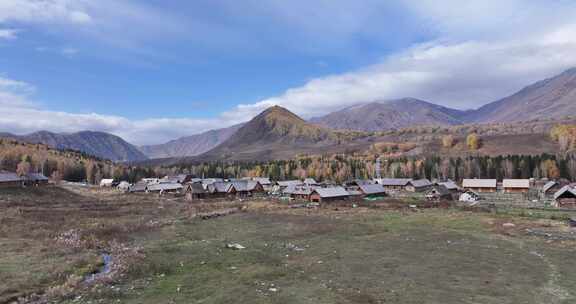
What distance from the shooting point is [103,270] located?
31.2 meters

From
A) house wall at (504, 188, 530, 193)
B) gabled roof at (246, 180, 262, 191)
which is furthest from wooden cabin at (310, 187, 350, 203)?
house wall at (504, 188, 530, 193)

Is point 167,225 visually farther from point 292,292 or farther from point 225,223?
point 292,292

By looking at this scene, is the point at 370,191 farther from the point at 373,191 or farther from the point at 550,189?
Result: the point at 550,189

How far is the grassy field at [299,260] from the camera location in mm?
23969

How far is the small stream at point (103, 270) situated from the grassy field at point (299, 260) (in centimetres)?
72

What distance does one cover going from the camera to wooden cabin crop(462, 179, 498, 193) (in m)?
133

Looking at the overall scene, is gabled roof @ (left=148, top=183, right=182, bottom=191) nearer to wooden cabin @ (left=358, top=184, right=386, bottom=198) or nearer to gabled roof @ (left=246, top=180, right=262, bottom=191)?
gabled roof @ (left=246, top=180, right=262, bottom=191)

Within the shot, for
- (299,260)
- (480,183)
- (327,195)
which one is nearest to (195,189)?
(327,195)

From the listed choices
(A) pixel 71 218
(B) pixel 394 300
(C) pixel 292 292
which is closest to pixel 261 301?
(C) pixel 292 292

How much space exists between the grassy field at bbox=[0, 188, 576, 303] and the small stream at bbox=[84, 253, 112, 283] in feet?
2.35

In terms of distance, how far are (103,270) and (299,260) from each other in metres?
16.3

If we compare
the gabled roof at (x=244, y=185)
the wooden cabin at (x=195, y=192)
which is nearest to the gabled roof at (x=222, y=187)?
the gabled roof at (x=244, y=185)

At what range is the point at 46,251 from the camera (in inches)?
1489

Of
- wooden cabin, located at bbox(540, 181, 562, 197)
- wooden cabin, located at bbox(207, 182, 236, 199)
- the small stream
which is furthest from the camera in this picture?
wooden cabin, located at bbox(207, 182, 236, 199)
